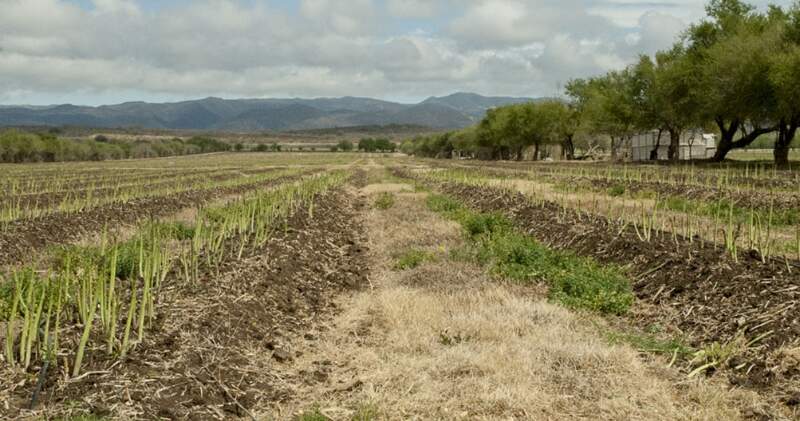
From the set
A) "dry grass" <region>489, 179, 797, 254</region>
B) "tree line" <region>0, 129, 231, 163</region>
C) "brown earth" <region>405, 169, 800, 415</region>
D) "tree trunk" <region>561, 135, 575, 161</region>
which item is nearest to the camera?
"brown earth" <region>405, 169, 800, 415</region>

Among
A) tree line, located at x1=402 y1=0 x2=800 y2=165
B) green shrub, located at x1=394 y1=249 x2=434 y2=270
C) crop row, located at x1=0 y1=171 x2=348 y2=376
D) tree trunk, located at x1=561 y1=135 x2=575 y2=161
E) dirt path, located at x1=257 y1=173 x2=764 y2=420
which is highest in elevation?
tree line, located at x1=402 y1=0 x2=800 y2=165

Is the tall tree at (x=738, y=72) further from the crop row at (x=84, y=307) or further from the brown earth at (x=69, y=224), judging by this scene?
the crop row at (x=84, y=307)

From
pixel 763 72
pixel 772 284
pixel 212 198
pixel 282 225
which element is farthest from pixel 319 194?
pixel 763 72

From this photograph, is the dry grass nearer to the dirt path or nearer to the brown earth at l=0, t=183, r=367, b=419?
the dirt path

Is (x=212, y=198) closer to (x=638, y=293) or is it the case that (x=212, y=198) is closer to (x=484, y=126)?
(x=638, y=293)

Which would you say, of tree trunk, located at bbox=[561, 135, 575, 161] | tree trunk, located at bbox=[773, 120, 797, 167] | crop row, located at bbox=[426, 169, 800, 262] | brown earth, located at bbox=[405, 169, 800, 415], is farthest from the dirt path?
tree trunk, located at bbox=[561, 135, 575, 161]

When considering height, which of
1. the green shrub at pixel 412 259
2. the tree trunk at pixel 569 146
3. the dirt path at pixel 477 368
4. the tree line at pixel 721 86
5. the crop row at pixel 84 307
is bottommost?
the dirt path at pixel 477 368

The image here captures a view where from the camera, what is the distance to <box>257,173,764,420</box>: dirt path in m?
5.67

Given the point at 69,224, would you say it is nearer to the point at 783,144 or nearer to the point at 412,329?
the point at 412,329

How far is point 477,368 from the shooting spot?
21.2 feet

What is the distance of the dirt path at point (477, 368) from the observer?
5.67 m

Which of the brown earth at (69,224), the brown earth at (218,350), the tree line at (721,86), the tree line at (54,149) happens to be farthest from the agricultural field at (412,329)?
the tree line at (54,149)

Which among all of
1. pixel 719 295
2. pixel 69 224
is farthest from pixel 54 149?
pixel 719 295

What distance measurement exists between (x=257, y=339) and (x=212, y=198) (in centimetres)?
1970
